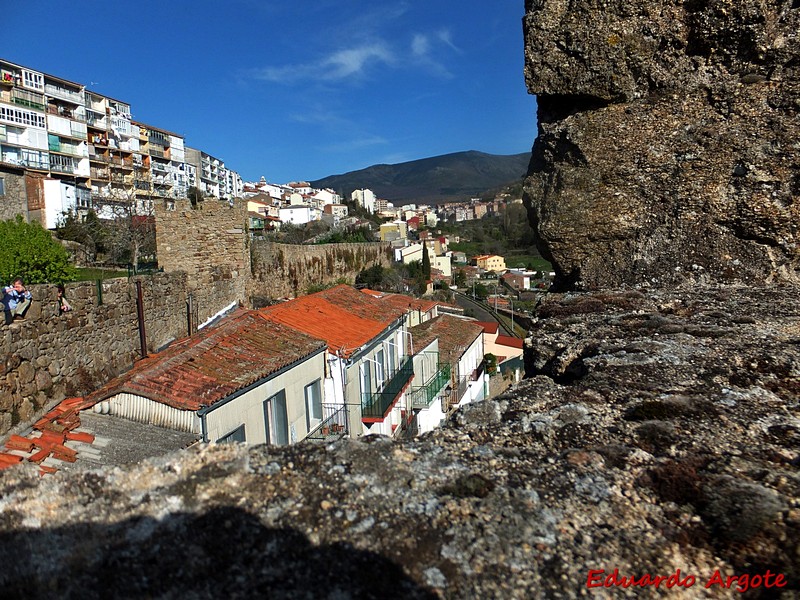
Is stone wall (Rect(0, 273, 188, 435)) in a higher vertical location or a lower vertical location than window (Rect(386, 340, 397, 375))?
higher

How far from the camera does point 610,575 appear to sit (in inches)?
60.0

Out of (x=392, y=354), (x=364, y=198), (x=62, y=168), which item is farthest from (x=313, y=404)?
(x=364, y=198)

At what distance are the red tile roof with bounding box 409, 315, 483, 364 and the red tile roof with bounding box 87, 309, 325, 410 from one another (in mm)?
9499

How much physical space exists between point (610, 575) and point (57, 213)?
47001 mm

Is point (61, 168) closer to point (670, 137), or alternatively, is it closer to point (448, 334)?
point (448, 334)

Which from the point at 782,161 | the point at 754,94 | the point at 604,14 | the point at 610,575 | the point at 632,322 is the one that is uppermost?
the point at 604,14

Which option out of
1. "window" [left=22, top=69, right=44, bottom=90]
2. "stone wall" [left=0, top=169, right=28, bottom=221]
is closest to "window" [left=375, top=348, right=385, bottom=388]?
"stone wall" [left=0, top=169, right=28, bottom=221]

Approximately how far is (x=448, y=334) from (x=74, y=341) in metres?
18.2

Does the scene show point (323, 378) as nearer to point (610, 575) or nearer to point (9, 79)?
point (610, 575)

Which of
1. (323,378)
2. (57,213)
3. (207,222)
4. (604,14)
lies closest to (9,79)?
(57,213)

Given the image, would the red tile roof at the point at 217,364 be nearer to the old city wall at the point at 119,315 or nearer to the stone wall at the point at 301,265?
the old city wall at the point at 119,315

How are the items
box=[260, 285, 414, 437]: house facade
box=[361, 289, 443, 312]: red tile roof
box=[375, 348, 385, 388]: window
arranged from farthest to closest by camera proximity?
box=[361, 289, 443, 312]: red tile roof < box=[375, 348, 385, 388]: window < box=[260, 285, 414, 437]: house facade

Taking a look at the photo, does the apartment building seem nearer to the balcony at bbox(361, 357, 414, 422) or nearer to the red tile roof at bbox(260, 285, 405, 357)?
the red tile roof at bbox(260, 285, 405, 357)

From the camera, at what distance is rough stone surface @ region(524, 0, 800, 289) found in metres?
4.13
